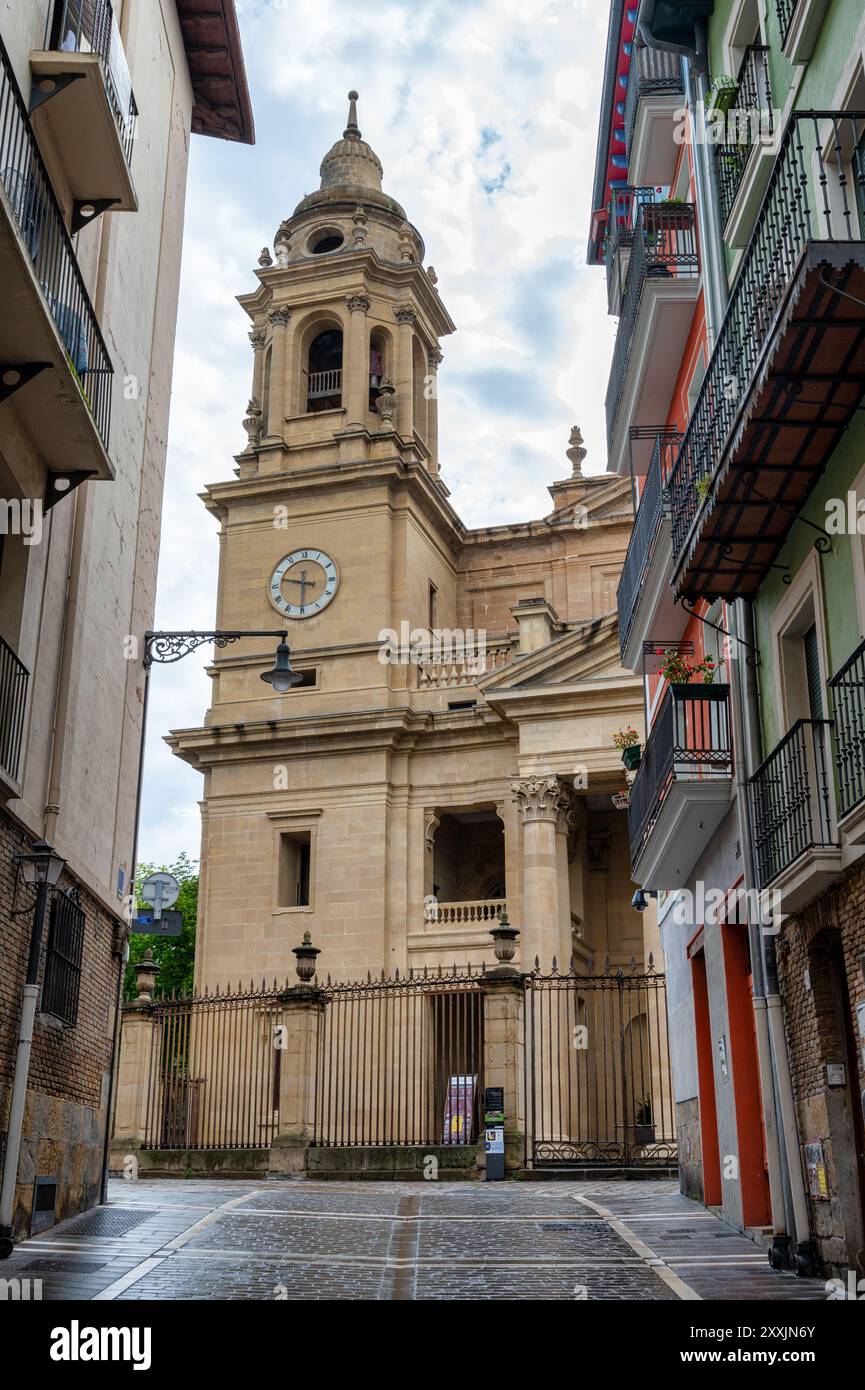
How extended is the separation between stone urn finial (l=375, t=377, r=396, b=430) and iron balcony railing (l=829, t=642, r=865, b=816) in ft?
96.7

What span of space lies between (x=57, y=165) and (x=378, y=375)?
28.4 metres

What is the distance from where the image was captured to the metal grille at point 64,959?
12.9 meters

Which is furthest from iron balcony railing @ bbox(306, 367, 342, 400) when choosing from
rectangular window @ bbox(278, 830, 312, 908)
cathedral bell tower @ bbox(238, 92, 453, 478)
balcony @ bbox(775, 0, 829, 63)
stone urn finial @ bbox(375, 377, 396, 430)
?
balcony @ bbox(775, 0, 829, 63)

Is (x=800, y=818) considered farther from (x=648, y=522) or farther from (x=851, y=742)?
(x=648, y=522)

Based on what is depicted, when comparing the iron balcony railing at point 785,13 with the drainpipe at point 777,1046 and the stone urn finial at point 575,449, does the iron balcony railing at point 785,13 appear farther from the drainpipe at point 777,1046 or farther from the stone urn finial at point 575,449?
the stone urn finial at point 575,449

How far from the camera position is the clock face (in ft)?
125

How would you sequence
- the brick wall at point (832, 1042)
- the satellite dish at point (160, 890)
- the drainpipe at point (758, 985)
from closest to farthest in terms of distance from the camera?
the brick wall at point (832, 1042) < the drainpipe at point (758, 985) < the satellite dish at point (160, 890)

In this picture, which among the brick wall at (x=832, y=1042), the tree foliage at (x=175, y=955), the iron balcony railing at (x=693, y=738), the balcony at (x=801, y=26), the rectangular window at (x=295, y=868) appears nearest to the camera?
the brick wall at (x=832, y=1042)

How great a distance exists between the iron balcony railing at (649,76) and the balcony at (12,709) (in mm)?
10641

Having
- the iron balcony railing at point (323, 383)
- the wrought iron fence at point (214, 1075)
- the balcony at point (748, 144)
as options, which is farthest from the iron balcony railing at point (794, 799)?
the iron balcony railing at point (323, 383)

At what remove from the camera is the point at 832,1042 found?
1083cm

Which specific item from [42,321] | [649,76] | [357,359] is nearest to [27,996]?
[42,321]

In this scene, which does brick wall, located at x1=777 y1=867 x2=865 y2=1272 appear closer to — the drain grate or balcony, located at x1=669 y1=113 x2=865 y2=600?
balcony, located at x1=669 y1=113 x2=865 y2=600

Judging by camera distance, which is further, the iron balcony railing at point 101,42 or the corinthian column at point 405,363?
the corinthian column at point 405,363
